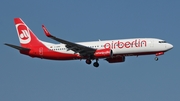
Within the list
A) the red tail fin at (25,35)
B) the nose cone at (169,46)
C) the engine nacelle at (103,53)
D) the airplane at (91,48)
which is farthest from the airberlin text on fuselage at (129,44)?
the red tail fin at (25,35)

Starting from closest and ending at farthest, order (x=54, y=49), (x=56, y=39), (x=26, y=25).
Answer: (x=56, y=39) → (x=54, y=49) → (x=26, y=25)

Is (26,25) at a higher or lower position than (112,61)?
higher

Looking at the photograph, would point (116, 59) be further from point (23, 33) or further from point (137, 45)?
point (23, 33)

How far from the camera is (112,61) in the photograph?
92.6 meters

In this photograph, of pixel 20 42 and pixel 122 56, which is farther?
pixel 20 42

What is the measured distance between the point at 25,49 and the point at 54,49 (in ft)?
16.6

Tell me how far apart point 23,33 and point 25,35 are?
0.59 m

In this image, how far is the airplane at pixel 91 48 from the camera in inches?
3342

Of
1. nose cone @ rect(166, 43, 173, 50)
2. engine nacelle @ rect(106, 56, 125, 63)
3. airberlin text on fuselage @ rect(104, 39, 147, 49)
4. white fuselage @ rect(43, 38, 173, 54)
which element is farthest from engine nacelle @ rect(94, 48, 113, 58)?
nose cone @ rect(166, 43, 173, 50)

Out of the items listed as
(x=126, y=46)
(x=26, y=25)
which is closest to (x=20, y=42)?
(x=26, y=25)

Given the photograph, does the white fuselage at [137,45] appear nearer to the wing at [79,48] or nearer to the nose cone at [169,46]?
the nose cone at [169,46]

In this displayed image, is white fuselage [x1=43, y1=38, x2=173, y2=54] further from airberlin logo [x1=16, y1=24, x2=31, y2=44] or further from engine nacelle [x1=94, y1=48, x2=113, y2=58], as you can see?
airberlin logo [x1=16, y1=24, x2=31, y2=44]

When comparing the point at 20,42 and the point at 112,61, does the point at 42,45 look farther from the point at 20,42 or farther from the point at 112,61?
the point at 112,61

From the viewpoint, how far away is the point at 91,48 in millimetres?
86875
